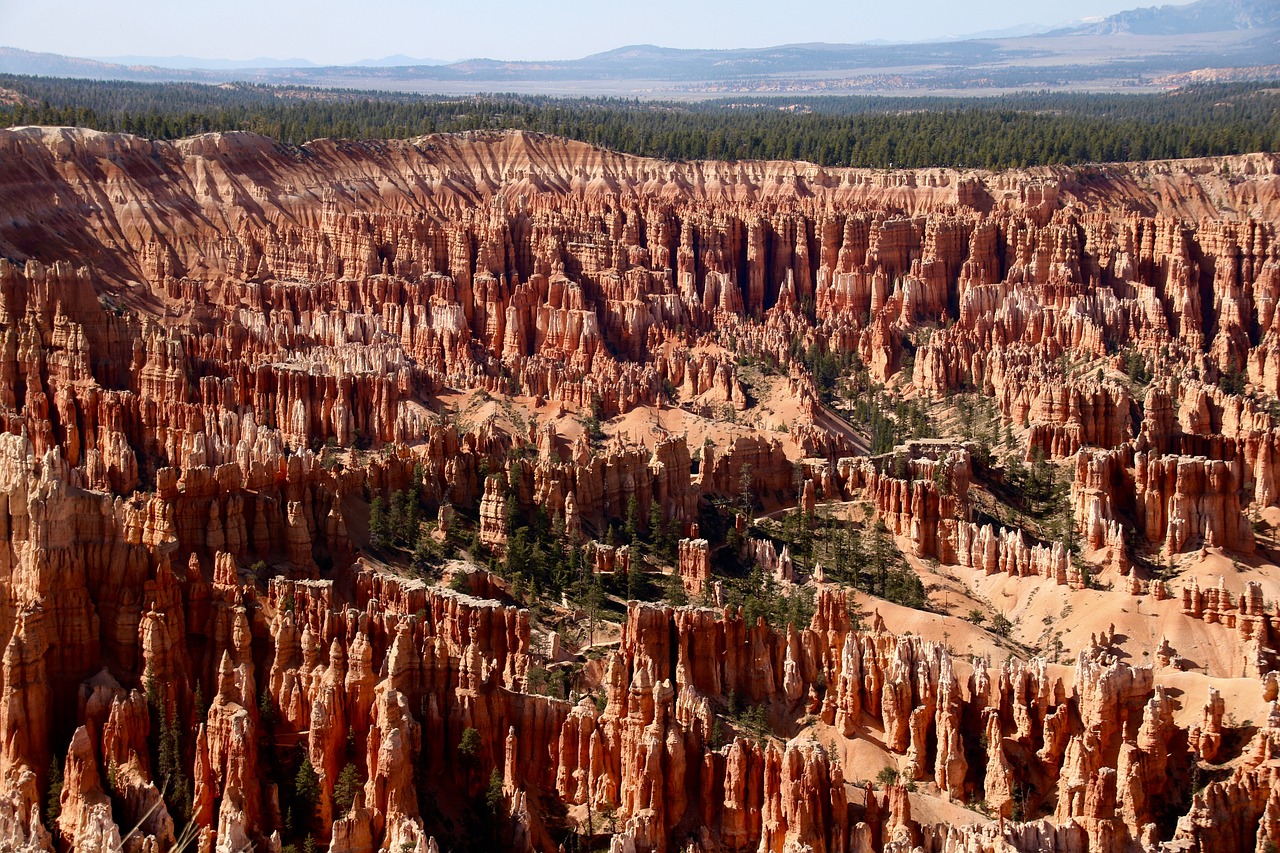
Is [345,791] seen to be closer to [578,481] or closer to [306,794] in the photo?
[306,794]

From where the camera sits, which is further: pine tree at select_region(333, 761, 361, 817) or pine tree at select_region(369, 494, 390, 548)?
pine tree at select_region(369, 494, 390, 548)

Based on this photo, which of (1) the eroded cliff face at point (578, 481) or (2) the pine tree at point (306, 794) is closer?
(2) the pine tree at point (306, 794)

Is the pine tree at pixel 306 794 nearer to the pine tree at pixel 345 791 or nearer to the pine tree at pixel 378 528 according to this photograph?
the pine tree at pixel 345 791

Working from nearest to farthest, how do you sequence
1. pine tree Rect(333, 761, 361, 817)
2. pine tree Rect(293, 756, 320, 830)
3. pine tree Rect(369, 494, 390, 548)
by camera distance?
pine tree Rect(333, 761, 361, 817), pine tree Rect(293, 756, 320, 830), pine tree Rect(369, 494, 390, 548)

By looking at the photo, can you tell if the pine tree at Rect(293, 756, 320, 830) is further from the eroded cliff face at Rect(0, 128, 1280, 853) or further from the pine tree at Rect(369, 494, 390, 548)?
the pine tree at Rect(369, 494, 390, 548)

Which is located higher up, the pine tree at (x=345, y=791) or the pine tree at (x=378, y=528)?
the pine tree at (x=378, y=528)

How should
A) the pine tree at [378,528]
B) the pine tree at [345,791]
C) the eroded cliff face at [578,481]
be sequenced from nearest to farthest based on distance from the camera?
the pine tree at [345,791] < the eroded cliff face at [578,481] < the pine tree at [378,528]

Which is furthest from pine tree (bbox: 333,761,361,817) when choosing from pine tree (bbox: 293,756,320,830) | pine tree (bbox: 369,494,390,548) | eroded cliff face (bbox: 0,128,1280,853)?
pine tree (bbox: 369,494,390,548)

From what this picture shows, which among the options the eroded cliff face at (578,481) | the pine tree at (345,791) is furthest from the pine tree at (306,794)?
the pine tree at (345,791)

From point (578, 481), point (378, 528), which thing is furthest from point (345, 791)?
point (578, 481)

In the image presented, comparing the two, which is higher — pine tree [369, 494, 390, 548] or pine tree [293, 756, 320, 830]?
pine tree [369, 494, 390, 548]
